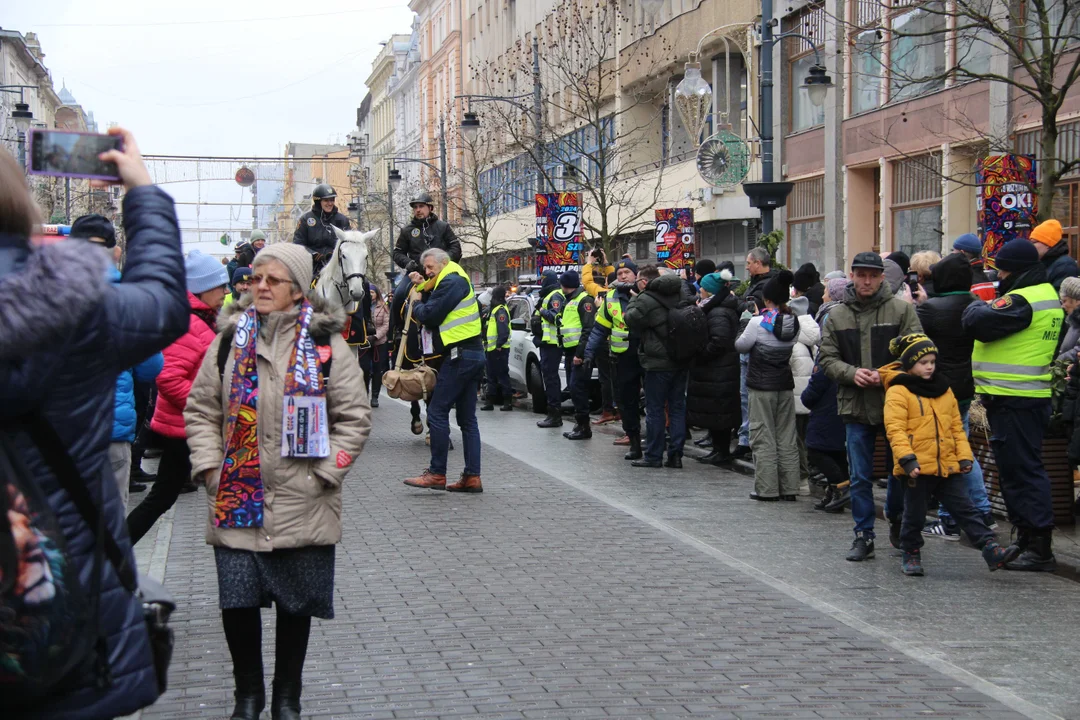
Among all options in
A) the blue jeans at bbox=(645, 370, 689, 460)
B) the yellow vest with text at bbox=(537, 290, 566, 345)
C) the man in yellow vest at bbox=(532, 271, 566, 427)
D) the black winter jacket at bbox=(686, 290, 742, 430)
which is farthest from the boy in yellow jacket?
the yellow vest with text at bbox=(537, 290, 566, 345)

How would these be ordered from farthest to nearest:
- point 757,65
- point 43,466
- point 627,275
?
point 757,65 < point 627,275 < point 43,466

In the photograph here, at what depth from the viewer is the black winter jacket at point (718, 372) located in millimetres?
13531

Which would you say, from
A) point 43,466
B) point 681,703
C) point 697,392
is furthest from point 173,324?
point 697,392

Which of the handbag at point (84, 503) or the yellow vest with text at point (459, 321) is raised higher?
the yellow vest with text at point (459, 321)

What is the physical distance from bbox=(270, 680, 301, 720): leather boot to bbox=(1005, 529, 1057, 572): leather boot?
5242 mm

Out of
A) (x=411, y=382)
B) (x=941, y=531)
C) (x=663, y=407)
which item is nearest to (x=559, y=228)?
(x=663, y=407)

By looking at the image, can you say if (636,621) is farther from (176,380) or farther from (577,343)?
(577,343)

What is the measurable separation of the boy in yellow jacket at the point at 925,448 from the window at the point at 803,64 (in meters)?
21.8

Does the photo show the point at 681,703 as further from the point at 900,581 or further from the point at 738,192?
the point at 738,192

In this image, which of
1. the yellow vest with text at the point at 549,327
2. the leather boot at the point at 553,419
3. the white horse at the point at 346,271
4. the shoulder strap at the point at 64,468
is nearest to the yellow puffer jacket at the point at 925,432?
the shoulder strap at the point at 64,468

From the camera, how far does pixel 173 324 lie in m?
3.06

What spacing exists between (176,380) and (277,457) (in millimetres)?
2644

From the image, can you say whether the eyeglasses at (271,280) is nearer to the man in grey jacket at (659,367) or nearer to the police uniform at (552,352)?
the man in grey jacket at (659,367)

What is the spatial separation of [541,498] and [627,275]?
4402 millimetres
